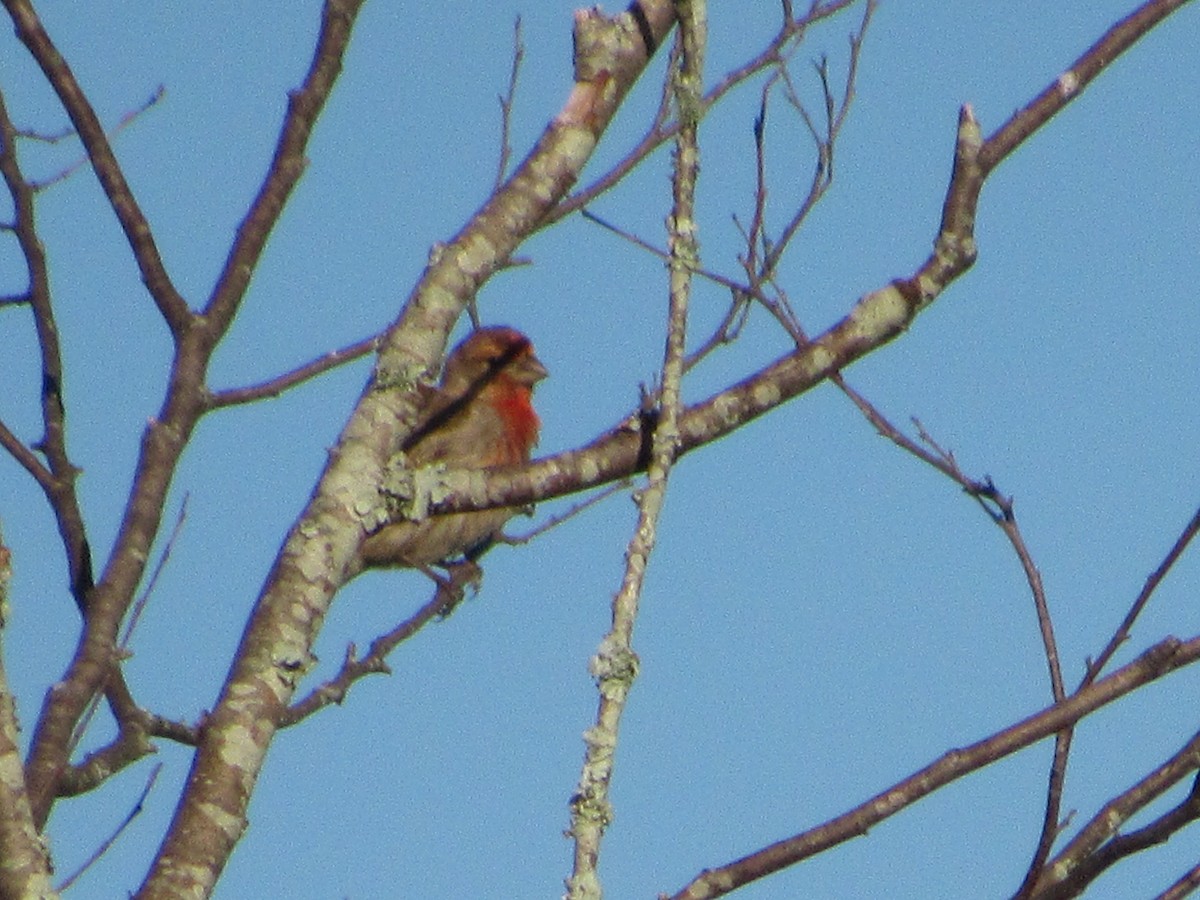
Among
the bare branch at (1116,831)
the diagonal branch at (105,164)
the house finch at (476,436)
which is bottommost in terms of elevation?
the bare branch at (1116,831)

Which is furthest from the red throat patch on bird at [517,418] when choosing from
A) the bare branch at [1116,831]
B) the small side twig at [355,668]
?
the bare branch at [1116,831]

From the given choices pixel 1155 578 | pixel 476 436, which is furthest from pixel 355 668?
pixel 476 436

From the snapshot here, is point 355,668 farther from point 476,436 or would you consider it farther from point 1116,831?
point 476,436

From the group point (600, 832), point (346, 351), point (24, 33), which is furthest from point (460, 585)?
point (600, 832)

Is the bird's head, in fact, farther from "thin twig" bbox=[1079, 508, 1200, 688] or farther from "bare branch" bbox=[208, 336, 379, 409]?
"thin twig" bbox=[1079, 508, 1200, 688]

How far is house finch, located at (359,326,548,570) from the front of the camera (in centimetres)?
972

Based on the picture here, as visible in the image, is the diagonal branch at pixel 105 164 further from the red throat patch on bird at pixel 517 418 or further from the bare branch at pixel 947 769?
the red throat patch on bird at pixel 517 418

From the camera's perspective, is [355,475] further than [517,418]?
No

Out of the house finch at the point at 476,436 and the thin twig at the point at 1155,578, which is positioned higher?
the house finch at the point at 476,436

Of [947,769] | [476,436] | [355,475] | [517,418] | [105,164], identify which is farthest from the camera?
[517,418]

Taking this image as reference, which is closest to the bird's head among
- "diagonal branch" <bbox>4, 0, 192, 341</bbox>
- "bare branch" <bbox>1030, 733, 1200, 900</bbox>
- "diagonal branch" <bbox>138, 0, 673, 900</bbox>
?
"diagonal branch" <bbox>4, 0, 192, 341</bbox>

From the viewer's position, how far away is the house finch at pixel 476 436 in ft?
31.9

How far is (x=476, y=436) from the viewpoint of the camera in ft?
34.0

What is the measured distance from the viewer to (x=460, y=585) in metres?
9.33
